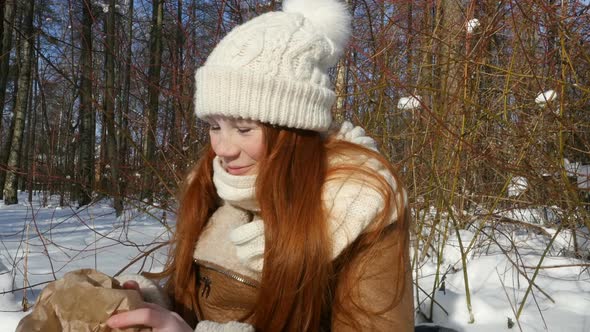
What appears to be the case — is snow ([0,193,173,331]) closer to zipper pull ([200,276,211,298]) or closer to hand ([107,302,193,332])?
zipper pull ([200,276,211,298])

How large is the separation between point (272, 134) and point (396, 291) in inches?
21.7

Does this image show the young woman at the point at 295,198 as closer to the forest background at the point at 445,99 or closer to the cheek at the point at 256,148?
the cheek at the point at 256,148

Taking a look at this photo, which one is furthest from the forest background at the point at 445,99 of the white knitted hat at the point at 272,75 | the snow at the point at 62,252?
the white knitted hat at the point at 272,75

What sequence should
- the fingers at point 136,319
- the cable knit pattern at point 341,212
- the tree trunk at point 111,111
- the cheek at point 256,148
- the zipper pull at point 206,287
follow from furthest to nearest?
the tree trunk at point 111,111 → the zipper pull at point 206,287 → the cheek at point 256,148 → the cable knit pattern at point 341,212 → the fingers at point 136,319

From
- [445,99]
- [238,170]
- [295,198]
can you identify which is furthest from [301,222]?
[445,99]

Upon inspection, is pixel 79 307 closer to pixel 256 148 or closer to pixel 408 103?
pixel 256 148

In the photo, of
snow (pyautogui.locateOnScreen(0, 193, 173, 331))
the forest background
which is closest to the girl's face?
the forest background

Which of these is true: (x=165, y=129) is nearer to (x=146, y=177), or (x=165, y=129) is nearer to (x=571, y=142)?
(x=146, y=177)

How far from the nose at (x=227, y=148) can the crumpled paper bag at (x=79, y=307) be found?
1.44ft

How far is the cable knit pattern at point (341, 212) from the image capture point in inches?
48.7

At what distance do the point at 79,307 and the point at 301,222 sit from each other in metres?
0.59

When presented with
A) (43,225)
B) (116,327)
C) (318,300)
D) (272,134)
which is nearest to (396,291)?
(318,300)

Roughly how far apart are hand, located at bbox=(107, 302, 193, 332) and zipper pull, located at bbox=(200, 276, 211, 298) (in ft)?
1.11

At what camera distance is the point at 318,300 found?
1347 millimetres
